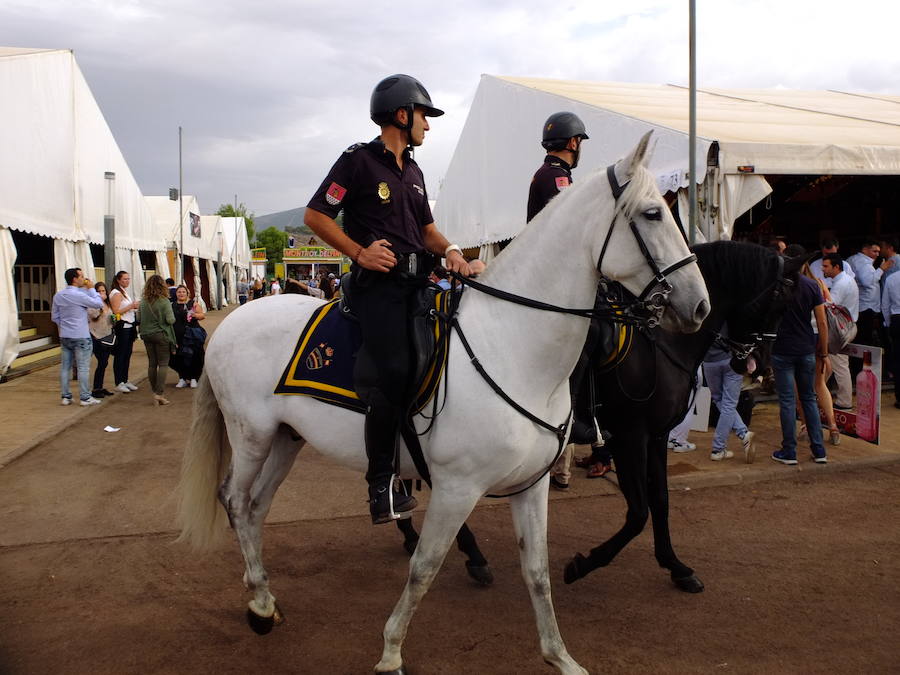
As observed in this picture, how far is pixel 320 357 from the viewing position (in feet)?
10.6

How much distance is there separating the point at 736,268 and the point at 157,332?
8.89m

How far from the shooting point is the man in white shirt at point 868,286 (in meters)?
9.76

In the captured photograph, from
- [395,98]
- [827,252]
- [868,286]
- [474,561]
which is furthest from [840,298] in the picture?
[395,98]

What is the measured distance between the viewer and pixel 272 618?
3.45 metres

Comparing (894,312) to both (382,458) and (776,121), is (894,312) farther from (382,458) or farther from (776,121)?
(382,458)

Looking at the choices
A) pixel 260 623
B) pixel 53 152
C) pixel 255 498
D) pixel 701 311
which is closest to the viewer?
pixel 701 311

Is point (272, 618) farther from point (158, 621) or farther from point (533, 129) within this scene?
point (533, 129)

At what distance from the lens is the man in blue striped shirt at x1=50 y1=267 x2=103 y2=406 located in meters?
9.65

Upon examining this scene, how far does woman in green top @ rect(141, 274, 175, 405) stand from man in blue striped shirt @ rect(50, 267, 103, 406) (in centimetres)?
76

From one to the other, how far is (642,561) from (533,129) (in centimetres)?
971

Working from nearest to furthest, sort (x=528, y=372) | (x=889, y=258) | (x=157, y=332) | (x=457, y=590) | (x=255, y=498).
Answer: (x=528, y=372)
(x=255, y=498)
(x=457, y=590)
(x=889, y=258)
(x=157, y=332)

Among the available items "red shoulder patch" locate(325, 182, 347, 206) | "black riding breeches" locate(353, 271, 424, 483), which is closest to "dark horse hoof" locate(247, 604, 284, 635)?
"black riding breeches" locate(353, 271, 424, 483)

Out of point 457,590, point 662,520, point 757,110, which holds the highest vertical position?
point 757,110

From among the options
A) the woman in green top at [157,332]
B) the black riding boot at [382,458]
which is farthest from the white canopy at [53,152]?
the black riding boot at [382,458]
